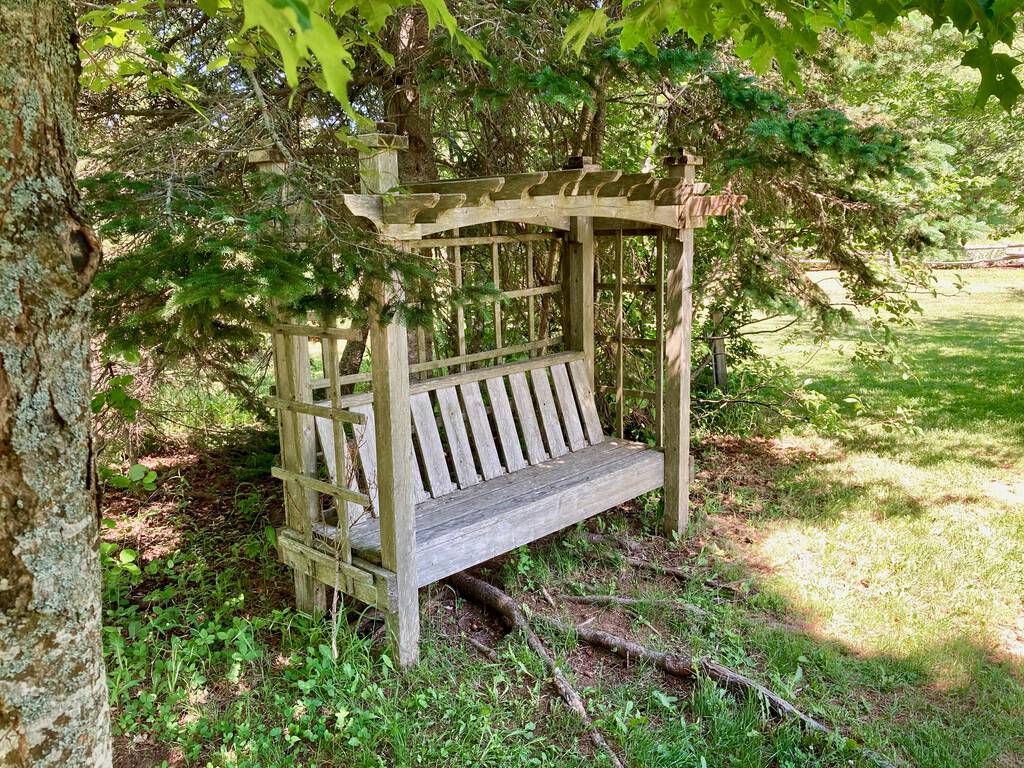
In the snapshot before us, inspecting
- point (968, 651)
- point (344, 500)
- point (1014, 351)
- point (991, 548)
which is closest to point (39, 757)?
point (344, 500)

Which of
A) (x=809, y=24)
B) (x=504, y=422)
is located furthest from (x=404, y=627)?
(x=809, y=24)

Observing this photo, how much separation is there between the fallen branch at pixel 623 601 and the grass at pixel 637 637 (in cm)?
5

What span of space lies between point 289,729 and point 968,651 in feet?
11.0

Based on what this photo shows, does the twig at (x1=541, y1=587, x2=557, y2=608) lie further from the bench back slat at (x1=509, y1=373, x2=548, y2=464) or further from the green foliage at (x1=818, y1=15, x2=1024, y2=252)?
the green foliage at (x1=818, y1=15, x2=1024, y2=252)

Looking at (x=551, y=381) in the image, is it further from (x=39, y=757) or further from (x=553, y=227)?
(x=39, y=757)

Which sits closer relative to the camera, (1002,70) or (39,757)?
(39,757)

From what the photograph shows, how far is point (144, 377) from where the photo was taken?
5.03 m

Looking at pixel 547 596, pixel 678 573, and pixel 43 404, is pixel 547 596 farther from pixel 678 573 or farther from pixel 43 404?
pixel 43 404

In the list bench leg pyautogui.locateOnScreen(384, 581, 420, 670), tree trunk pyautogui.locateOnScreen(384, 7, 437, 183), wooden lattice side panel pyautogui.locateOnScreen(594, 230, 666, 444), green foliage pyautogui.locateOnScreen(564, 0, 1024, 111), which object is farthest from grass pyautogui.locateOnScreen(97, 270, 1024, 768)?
green foliage pyautogui.locateOnScreen(564, 0, 1024, 111)

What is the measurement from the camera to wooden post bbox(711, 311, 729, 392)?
277 inches

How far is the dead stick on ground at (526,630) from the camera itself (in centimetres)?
330

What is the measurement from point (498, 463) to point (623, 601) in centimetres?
110

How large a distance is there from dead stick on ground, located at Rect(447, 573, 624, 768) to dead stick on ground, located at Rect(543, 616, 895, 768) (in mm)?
181

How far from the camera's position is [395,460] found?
11.5 feet
